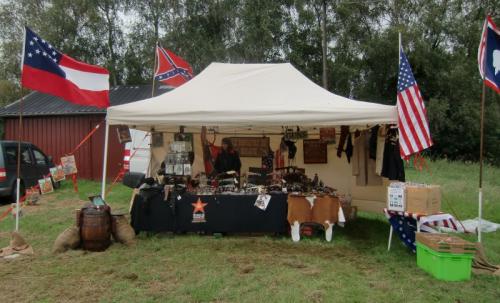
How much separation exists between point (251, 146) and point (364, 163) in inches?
94.0

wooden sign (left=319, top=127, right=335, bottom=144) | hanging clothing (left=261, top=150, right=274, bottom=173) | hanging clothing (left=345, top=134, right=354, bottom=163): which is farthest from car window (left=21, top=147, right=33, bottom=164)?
hanging clothing (left=345, top=134, right=354, bottom=163)

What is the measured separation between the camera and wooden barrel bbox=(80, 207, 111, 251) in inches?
203

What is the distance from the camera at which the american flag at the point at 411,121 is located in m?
4.86

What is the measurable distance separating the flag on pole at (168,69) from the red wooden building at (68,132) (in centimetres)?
558

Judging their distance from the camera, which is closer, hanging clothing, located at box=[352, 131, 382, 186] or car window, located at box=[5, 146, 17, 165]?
hanging clothing, located at box=[352, 131, 382, 186]

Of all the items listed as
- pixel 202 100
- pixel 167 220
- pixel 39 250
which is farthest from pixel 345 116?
pixel 39 250

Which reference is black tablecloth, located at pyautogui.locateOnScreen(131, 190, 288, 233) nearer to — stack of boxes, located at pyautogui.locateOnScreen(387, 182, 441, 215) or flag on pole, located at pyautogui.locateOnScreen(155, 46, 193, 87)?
stack of boxes, located at pyautogui.locateOnScreen(387, 182, 441, 215)

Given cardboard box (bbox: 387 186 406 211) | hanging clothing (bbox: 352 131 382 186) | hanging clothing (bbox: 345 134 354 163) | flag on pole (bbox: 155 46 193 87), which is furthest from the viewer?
flag on pole (bbox: 155 46 193 87)

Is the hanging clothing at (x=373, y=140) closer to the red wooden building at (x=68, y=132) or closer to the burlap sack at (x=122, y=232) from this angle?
the burlap sack at (x=122, y=232)

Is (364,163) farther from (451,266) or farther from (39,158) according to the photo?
(39,158)

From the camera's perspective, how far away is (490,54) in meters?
4.88

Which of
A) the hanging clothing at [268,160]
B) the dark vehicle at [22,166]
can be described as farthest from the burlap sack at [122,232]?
the dark vehicle at [22,166]

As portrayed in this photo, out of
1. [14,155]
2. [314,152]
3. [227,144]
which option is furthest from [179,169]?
[14,155]

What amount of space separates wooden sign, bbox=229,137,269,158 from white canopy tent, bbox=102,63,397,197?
1889 mm
